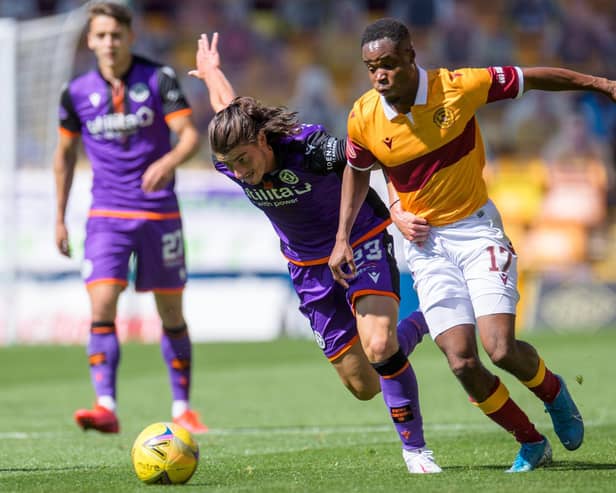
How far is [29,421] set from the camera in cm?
986

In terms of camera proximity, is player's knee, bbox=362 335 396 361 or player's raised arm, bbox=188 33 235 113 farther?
player's raised arm, bbox=188 33 235 113

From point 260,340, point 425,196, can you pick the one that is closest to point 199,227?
point 260,340

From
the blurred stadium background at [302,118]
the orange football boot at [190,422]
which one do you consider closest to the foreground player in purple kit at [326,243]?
the orange football boot at [190,422]

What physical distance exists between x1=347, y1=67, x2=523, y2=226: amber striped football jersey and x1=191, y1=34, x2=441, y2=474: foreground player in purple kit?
15.2 inches

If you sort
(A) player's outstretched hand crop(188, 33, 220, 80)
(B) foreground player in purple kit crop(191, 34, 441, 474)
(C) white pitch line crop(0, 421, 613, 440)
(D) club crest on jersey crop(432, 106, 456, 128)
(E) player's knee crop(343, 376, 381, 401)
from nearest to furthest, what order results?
(D) club crest on jersey crop(432, 106, 456, 128)
(B) foreground player in purple kit crop(191, 34, 441, 474)
(E) player's knee crop(343, 376, 381, 401)
(A) player's outstretched hand crop(188, 33, 220, 80)
(C) white pitch line crop(0, 421, 613, 440)

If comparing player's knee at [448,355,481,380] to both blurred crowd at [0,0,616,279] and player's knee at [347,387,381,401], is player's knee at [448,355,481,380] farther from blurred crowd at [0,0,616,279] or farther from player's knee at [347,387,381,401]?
blurred crowd at [0,0,616,279]

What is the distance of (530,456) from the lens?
643cm

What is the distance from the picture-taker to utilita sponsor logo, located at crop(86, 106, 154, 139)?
902 centimetres

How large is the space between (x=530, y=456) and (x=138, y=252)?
3.71 meters

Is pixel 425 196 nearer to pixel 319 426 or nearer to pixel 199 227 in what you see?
pixel 319 426

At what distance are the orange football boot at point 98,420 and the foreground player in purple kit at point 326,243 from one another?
160 centimetres

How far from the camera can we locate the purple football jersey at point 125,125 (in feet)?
29.6

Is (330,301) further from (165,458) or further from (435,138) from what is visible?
(165,458)

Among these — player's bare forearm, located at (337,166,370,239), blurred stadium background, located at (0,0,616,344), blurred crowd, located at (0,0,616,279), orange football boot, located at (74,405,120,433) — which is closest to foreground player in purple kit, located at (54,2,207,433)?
orange football boot, located at (74,405,120,433)
